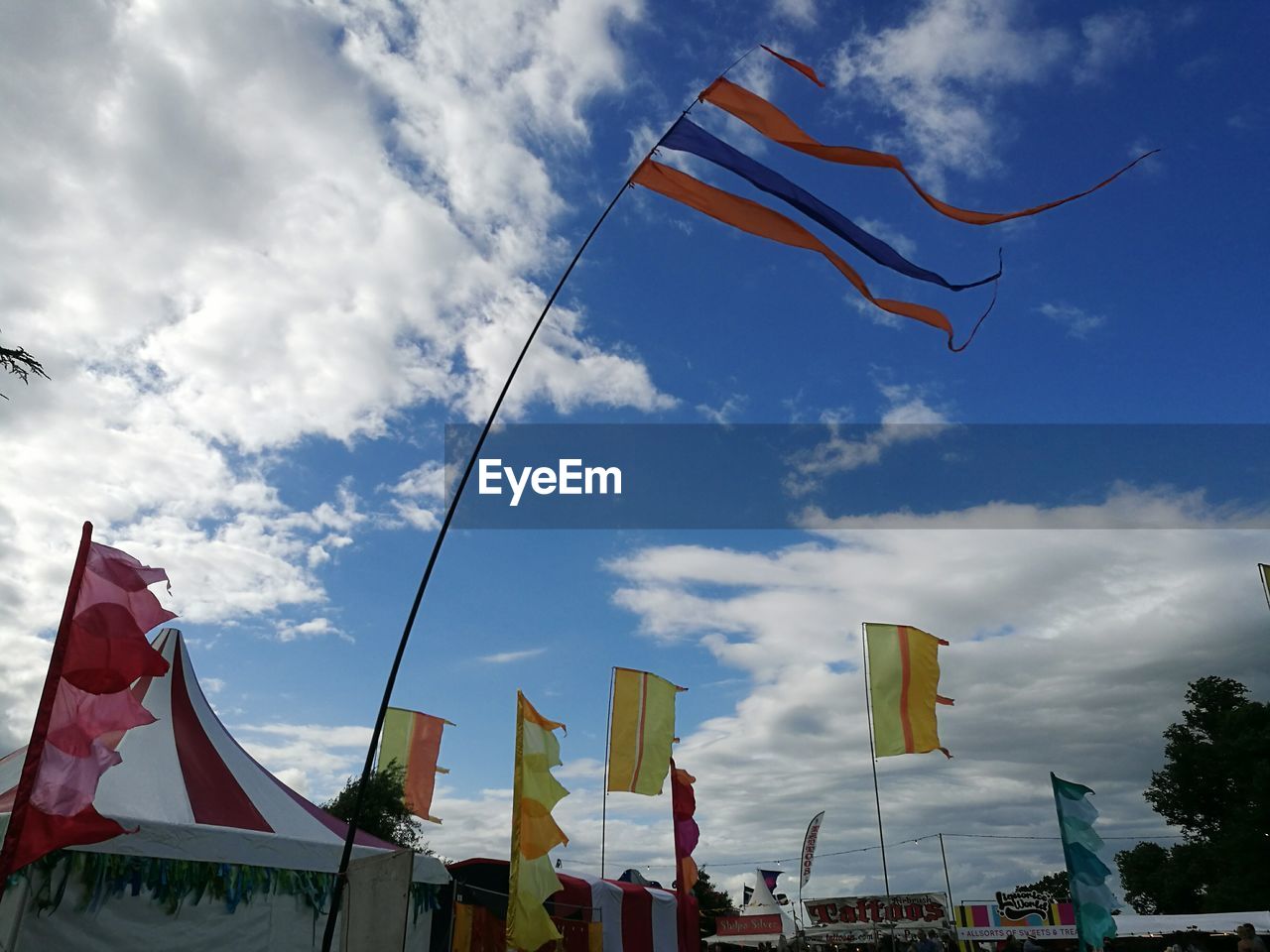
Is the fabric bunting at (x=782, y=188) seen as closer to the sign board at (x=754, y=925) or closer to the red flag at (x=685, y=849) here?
the red flag at (x=685, y=849)

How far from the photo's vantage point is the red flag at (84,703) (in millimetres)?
5359

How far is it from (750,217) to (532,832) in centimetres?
810

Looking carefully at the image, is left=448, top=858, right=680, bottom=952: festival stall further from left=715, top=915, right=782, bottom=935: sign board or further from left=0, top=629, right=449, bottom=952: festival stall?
left=715, top=915, right=782, bottom=935: sign board

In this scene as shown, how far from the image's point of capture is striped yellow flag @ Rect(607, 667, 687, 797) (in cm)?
1809

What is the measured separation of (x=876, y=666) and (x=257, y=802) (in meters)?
11.4

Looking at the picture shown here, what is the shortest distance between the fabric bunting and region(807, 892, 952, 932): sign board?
22.6 metres

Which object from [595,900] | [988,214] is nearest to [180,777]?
[595,900]

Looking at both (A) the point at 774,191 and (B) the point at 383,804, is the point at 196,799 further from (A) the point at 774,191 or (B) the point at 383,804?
(B) the point at 383,804

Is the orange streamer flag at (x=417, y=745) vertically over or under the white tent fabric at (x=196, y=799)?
over

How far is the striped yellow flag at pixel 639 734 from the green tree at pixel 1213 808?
2778 cm

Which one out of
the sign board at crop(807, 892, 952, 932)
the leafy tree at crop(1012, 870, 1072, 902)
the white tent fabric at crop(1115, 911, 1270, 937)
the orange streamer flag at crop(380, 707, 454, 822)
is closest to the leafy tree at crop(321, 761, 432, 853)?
the orange streamer flag at crop(380, 707, 454, 822)

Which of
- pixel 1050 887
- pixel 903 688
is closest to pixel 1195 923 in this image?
pixel 903 688

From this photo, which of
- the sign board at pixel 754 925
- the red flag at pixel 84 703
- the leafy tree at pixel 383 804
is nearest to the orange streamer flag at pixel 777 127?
the red flag at pixel 84 703

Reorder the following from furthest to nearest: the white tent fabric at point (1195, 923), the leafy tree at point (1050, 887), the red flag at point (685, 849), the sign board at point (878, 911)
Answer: the leafy tree at point (1050, 887) → the white tent fabric at point (1195, 923) → the sign board at point (878, 911) → the red flag at point (685, 849)
